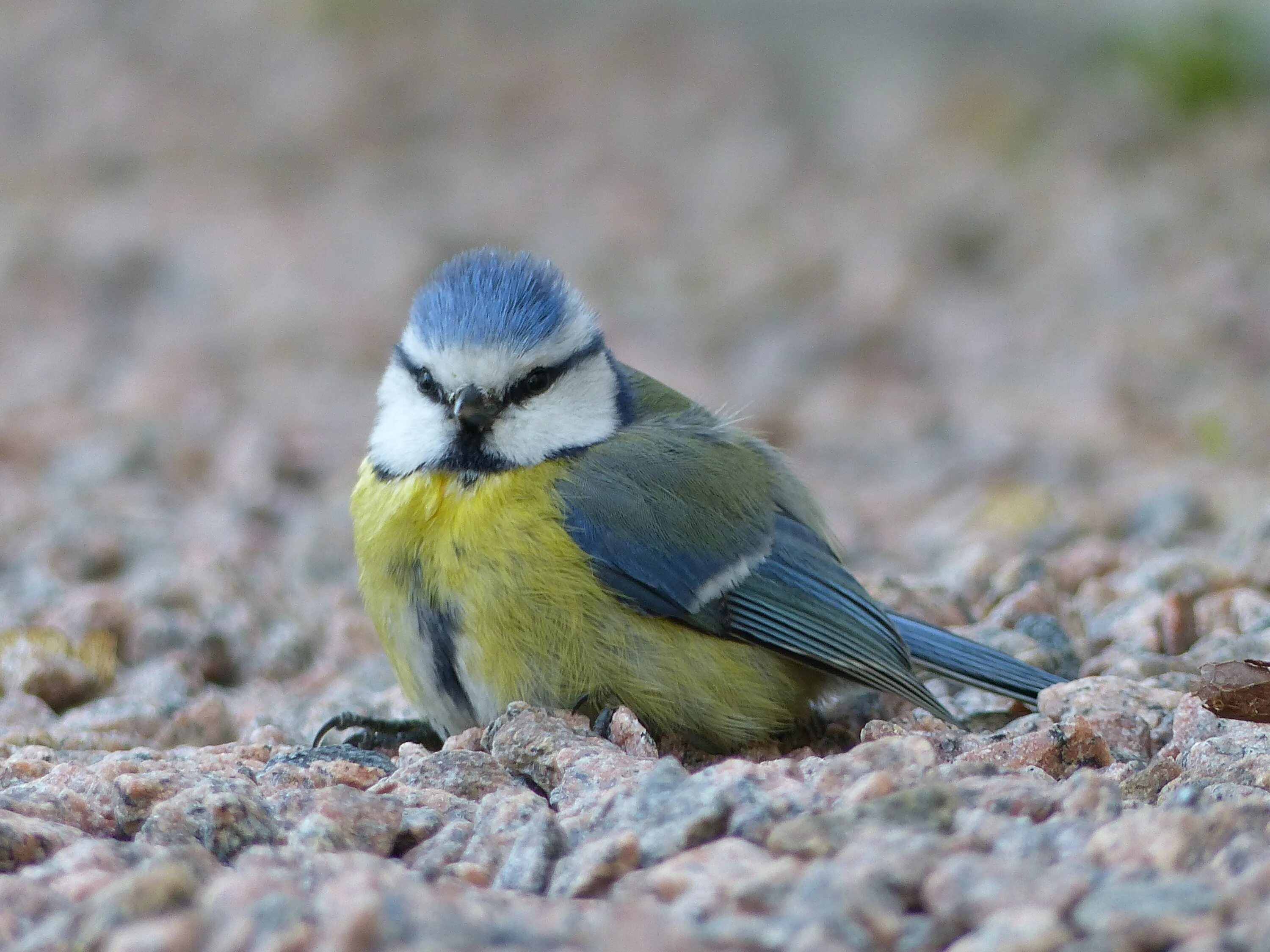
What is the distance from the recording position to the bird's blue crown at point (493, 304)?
3.12 m

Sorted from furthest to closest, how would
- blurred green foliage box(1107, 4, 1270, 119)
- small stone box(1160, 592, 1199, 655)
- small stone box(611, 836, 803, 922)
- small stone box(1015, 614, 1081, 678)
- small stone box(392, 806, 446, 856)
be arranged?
1. blurred green foliage box(1107, 4, 1270, 119)
2. small stone box(1160, 592, 1199, 655)
3. small stone box(1015, 614, 1081, 678)
4. small stone box(392, 806, 446, 856)
5. small stone box(611, 836, 803, 922)

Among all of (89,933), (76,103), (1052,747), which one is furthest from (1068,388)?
(76,103)

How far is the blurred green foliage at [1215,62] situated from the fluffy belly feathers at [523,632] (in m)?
5.50

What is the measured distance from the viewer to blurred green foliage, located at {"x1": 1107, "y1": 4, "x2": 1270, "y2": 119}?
7383 mm

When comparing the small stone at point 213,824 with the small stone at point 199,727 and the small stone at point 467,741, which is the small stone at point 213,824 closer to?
the small stone at point 467,741

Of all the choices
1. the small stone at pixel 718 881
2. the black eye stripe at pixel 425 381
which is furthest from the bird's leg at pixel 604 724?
the small stone at pixel 718 881

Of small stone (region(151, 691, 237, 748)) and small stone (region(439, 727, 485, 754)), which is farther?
small stone (region(151, 691, 237, 748))

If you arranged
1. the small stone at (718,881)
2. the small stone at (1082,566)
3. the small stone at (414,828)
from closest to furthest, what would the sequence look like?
1. the small stone at (718,881)
2. the small stone at (414,828)
3. the small stone at (1082,566)

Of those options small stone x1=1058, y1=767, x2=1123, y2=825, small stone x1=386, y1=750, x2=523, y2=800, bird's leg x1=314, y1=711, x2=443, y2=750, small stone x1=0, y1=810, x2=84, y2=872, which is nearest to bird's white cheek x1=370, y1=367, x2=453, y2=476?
bird's leg x1=314, y1=711, x2=443, y2=750

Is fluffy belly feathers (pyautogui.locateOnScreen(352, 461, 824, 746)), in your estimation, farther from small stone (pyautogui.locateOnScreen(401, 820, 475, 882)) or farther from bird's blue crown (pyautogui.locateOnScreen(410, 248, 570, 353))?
small stone (pyautogui.locateOnScreen(401, 820, 475, 882))

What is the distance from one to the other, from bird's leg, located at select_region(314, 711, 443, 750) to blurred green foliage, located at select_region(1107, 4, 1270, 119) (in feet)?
19.0

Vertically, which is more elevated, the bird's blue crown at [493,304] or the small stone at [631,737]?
the bird's blue crown at [493,304]

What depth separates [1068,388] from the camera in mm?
5715

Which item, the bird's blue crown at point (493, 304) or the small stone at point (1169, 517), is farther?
the small stone at point (1169, 517)
